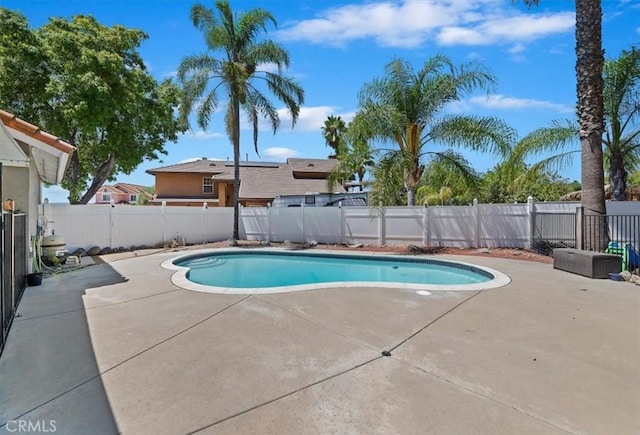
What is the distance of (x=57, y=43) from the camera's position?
15414 mm

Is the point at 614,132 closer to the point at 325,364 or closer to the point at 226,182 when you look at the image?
the point at 325,364

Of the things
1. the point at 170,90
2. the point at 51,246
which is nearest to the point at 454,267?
the point at 51,246

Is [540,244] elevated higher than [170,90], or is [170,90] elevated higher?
[170,90]

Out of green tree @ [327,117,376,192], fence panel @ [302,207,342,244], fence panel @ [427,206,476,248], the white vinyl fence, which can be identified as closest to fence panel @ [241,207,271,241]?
the white vinyl fence

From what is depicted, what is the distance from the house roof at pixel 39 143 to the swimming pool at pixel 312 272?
3.85m

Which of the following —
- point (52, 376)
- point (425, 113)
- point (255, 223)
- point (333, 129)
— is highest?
point (333, 129)

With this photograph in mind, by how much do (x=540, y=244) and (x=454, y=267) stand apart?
451 centimetres

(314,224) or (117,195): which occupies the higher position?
(117,195)

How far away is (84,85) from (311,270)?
1305cm

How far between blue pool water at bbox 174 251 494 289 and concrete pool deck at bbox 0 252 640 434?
2.97 meters

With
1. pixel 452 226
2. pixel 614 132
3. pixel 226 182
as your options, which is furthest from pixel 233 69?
pixel 614 132

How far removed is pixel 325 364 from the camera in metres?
3.73

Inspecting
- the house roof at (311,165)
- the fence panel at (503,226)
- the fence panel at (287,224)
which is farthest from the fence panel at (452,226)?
the house roof at (311,165)

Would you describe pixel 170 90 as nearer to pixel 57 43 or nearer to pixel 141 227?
pixel 57 43
